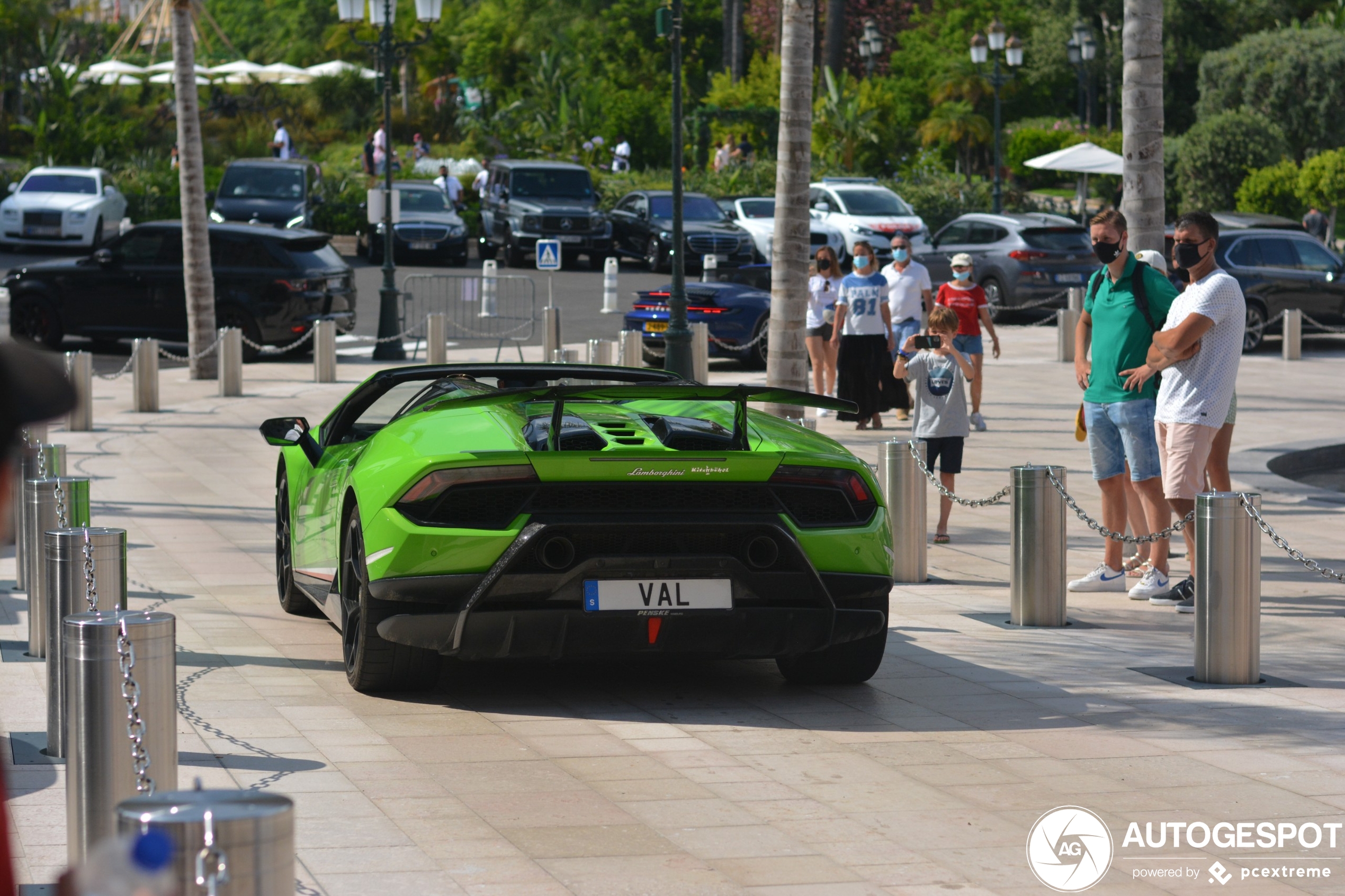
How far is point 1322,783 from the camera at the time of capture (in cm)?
580

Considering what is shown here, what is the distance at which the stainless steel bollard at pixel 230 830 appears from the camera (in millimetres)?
2660

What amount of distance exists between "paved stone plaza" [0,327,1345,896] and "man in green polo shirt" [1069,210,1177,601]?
1.56 feet

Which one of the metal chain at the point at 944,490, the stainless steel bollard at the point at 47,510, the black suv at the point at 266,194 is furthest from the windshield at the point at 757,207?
the stainless steel bollard at the point at 47,510

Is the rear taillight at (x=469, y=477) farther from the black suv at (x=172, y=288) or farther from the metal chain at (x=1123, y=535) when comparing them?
the black suv at (x=172, y=288)

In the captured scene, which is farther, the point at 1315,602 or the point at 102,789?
the point at 1315,602

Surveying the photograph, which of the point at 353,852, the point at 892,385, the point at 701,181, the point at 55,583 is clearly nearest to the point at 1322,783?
the point at 353,852

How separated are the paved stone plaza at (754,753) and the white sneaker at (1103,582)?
0.13 metres

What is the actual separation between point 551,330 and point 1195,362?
1486 cm

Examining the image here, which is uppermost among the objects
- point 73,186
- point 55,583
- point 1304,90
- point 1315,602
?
point 1304,90

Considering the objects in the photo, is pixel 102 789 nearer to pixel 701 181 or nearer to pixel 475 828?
pixel 475 828

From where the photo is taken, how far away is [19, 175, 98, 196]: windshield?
37812 millimetres

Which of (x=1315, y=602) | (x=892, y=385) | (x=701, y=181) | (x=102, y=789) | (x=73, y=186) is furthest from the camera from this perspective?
(x=701, y=181)

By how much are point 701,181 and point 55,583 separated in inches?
1581

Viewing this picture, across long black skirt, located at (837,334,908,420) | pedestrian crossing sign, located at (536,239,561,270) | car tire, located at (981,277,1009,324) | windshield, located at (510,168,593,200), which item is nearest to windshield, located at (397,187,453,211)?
windshield, located at (510,168,593,200)
